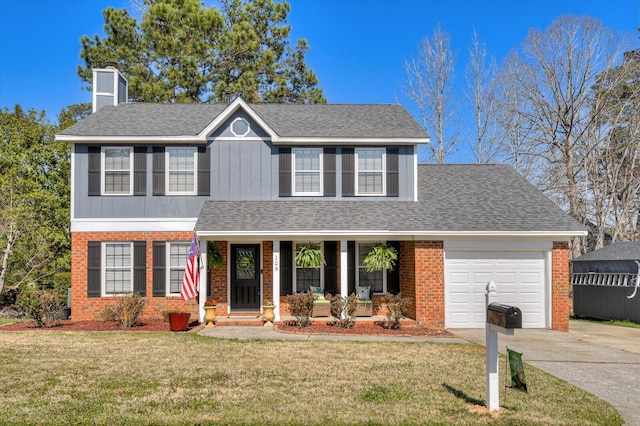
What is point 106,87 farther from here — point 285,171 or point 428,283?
point 428,283

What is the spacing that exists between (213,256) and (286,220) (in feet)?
7.87

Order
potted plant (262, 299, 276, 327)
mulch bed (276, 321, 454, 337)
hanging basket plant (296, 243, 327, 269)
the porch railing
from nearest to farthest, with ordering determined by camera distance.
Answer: mulch bed (276, 321, 454, 337)
potted plant (262, 299, 276, 327)
hanging basket plant (296, 243, 327, 269)
the porch railing

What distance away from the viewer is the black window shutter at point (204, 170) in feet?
57.2

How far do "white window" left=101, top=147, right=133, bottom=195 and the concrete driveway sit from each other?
10538 millimetres

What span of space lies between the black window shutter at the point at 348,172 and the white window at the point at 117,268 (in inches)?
266

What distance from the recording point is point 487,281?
635 inches

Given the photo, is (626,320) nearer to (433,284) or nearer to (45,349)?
(433,284)

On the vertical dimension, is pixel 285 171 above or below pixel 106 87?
below

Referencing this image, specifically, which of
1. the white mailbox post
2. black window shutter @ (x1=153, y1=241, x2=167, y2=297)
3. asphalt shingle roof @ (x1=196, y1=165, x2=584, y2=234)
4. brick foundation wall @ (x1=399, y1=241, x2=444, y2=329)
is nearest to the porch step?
black window shutter @ (x1=153, y1=241, x2=167, y2=297)

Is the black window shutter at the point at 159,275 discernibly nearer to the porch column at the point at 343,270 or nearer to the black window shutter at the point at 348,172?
the porch column at the point at 343,270

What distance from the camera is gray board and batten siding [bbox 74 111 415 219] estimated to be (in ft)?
56.2

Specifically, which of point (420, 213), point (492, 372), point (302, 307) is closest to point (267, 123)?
point (420, 213)

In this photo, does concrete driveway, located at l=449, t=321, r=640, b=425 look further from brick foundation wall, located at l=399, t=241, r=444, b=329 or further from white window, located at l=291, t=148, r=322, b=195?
white window, located at l=291, t=148, r=322, b=195

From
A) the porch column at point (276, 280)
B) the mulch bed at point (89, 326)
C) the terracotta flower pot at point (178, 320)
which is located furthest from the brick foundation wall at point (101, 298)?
the porch column at point (276, 280)
